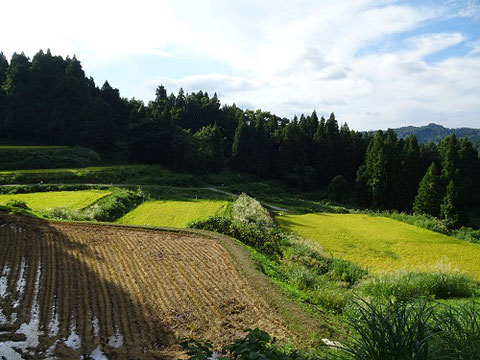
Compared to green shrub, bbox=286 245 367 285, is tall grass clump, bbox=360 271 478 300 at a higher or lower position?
higher

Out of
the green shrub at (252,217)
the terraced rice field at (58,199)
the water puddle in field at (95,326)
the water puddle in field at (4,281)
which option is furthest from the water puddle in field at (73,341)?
the terraced rice field at (58,199)

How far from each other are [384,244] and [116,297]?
48.6 feet

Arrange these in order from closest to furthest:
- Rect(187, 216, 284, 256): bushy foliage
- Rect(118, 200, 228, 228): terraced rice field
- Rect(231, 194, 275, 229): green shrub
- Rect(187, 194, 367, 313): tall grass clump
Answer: Rect(187, 194, 367, 313): tall grass clump → Rect(187, 216, 284, 256): bushy foliage → Rect(231, 194, 275, 229): green shrub → Rect(118, 200, 228, 228): terraced rice field

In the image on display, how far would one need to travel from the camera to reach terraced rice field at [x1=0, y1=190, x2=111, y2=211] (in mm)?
21938

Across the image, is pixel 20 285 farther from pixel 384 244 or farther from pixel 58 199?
pixel 58 199

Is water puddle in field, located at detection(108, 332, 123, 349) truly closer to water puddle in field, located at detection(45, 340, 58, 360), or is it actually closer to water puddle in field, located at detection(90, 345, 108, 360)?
water puddle in field, located at detection(90, 345, 108, 360)

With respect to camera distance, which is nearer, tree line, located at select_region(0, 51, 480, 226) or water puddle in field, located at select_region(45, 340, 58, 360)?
water puddle in field, located at select_region(45, 340, 58, 360)

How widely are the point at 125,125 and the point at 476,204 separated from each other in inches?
1975

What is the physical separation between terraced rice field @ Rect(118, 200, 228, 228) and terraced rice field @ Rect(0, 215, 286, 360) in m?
6.36

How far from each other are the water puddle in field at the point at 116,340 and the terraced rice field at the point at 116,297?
0.01m

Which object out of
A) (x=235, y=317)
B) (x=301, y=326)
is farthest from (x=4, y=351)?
(x=301, y=326)

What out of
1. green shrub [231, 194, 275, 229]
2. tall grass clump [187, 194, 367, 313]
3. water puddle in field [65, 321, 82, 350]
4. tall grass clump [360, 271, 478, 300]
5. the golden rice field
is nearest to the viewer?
water puddle in field [65, 321, 82, 350]

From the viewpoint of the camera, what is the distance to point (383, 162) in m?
41.8

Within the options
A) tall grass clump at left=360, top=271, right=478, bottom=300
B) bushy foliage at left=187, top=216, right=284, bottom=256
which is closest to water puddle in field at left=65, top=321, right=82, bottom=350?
tall grass clump at left=360, top=271, right=478, bottom=300
